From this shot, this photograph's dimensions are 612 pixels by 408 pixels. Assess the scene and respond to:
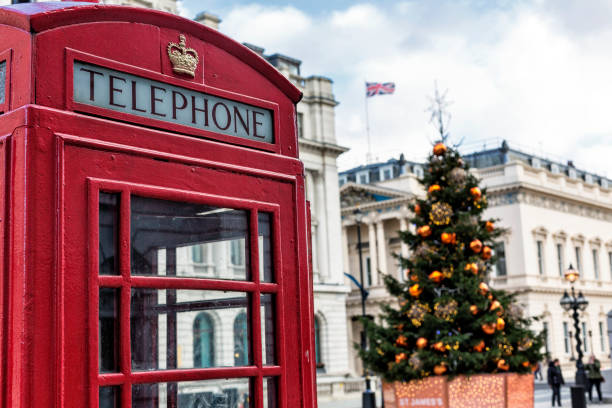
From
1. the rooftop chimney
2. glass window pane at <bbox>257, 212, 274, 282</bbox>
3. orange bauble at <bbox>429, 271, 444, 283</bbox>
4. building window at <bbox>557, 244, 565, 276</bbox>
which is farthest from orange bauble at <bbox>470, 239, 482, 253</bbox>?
building window at <bbox>557, 244, 565, 276</bbox>

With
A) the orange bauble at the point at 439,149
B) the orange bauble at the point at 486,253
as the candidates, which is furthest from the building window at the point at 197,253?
the orange bauble at the point at 439,149

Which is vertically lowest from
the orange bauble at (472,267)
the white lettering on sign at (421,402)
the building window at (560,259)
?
the white lettering on sign at (421,402)

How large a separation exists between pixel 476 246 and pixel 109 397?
41.5 ft

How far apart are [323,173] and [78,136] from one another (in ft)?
122

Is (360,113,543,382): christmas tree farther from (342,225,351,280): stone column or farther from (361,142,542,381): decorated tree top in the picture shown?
(342,225,351,280): stone column

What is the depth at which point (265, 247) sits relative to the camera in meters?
2.82

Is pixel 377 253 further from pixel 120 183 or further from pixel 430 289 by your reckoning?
pixel 120 183

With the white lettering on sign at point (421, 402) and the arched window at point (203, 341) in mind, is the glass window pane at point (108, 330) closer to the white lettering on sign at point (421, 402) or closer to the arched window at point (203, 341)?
the arched window at point (203, 341)

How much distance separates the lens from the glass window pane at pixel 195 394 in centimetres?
238

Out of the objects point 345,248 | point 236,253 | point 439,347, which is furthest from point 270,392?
point 345,248

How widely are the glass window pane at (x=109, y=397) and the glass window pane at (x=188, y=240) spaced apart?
0.33 m

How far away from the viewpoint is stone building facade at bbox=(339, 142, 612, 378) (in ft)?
163

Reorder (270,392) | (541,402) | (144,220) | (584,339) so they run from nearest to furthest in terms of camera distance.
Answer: (144,220)
(270,392)
(541,402)
(584,339)

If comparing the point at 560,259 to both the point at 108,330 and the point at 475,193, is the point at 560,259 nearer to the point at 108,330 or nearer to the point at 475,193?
the point at 475,193
